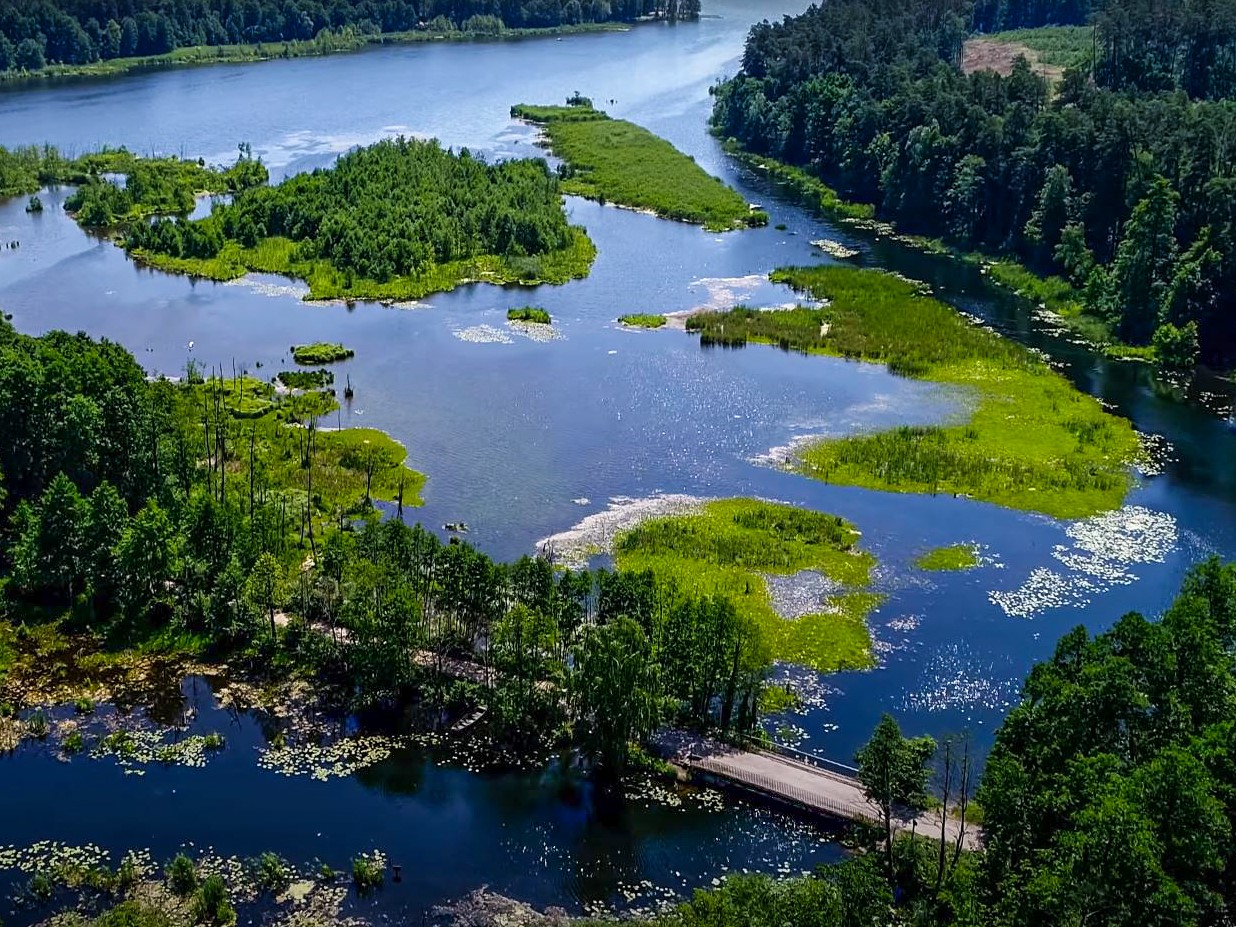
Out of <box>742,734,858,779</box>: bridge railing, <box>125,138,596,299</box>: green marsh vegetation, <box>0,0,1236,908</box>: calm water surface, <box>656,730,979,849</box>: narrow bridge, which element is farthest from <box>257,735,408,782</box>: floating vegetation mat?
<box>125,138,596,299</box>: green marsh vegetation

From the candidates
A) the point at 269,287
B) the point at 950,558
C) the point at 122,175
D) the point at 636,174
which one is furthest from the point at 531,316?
the point at 122,175

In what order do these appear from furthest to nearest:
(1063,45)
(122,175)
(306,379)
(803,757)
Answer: (1063,45)
(122,175)
(306,379)
(803,757)

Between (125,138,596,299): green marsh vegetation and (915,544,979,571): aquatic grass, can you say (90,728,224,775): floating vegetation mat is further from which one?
(125,138,596,299): green marsh vegetation

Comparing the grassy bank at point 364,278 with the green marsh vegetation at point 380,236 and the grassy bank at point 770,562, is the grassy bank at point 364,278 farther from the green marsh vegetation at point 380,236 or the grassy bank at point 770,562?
the grassy bank at point 770,562

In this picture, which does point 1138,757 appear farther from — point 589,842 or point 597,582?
point 597,582

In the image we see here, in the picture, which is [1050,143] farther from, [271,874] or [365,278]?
[271,874]

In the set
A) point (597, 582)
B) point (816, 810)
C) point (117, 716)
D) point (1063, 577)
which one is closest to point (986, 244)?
point (1063, 577)
